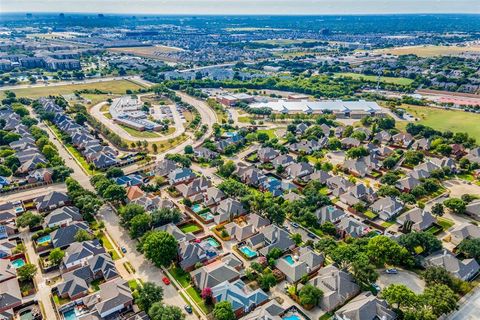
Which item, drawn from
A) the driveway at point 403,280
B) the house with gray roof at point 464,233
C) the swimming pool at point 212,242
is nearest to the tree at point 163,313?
the swimming pool at point 212,242

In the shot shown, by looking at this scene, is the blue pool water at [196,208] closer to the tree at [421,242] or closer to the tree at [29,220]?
the tree at [29,220]

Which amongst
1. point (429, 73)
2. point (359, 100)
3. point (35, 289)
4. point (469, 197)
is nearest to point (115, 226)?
point (35, 289)

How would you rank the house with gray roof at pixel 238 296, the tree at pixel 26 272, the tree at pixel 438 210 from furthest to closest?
the tree at pixel 438 210 < the tree at pixel 26 272 < the house with gray roof at pixel 238 296

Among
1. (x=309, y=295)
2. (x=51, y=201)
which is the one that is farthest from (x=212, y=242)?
(x=51, y=201)

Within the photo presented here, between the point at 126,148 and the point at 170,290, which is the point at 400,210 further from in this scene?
the point at 126,148

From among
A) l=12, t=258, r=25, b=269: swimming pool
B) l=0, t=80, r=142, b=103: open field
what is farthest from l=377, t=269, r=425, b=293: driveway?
l=0, t=80, r=142, b=103: open field

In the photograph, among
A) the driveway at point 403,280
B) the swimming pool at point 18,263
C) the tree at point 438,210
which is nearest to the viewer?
the driveway at point 403,280

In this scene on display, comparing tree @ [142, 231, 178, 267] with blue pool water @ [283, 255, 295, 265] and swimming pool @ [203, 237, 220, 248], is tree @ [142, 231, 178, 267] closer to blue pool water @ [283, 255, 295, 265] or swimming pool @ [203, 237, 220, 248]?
swimming pool @ [203, 237, 220, 248]
